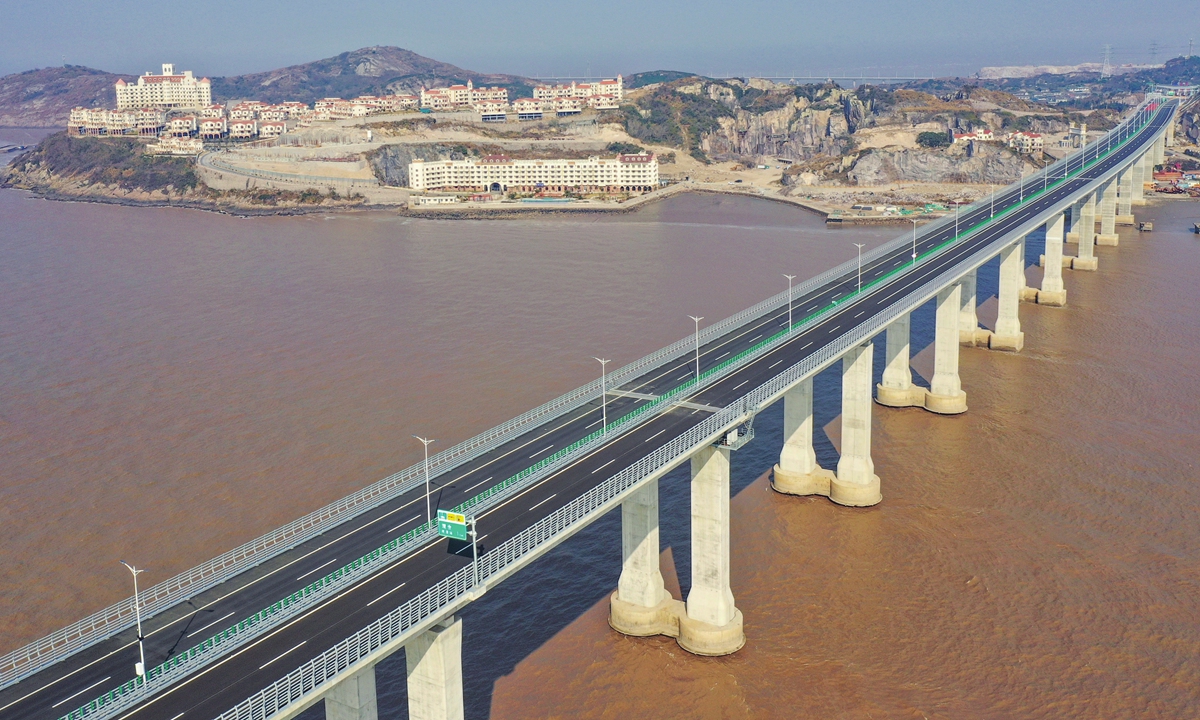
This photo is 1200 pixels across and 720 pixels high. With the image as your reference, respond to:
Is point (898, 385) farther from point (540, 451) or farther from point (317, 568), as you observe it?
point (317, 568)

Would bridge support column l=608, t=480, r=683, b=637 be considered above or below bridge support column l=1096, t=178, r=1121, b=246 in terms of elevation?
below

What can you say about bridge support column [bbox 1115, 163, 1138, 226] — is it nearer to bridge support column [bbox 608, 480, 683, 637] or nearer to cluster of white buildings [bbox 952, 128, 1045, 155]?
cluster of white buildings [bbox 952, 128, 1045, 155]

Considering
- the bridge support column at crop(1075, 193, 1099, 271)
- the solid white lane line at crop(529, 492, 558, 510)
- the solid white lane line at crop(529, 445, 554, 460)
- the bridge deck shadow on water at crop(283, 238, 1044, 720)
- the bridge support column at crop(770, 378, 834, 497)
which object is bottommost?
the bridge deck shadow on water at crop(283, 238, 1044, 720)

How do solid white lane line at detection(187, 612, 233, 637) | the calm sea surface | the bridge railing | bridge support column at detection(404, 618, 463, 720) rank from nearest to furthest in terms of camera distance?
1. the bridge railing
2. solid white lane line at detection(187, 612, 233, 637)
3. bridge support column at detection(404, 618, 463, 720)
4. the calm sea surface

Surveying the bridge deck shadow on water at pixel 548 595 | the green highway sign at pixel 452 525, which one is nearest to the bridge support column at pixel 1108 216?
the bridge deck shadow on water at pixel 548 595

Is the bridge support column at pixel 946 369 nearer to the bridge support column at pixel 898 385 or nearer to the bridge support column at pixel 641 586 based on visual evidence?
the bridge support column at pixel 898 385

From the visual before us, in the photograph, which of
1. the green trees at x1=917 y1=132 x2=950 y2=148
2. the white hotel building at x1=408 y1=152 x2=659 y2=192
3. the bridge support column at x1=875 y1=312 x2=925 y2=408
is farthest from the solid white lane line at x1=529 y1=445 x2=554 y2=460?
the green trees at x1=917 y1=132 x2=950 y2=148
